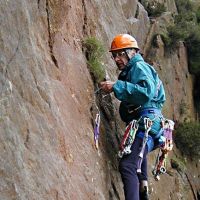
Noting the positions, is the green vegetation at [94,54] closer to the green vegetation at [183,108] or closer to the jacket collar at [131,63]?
the jacket collar at [131,63]

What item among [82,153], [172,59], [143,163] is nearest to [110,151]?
[143,163]

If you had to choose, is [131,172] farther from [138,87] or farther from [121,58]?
[121,58]

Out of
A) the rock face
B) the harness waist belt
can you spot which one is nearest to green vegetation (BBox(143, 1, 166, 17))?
the rock face

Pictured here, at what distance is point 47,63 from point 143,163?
252cm

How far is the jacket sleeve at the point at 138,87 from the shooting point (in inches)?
288

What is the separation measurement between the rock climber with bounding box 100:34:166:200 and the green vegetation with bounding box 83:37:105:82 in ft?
1.12

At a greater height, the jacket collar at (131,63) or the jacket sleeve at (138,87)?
the jacket collar at (131,63)

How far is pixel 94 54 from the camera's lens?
850 cm

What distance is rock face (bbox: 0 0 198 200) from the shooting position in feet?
17.4

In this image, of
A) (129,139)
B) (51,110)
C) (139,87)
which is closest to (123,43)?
(139,87)

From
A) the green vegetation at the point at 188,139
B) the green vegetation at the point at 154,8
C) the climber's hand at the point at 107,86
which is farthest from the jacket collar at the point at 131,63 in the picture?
the green vegetation at the point at 154,8

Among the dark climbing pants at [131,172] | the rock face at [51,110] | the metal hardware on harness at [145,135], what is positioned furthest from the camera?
the metal hardware on harness at [145,135]

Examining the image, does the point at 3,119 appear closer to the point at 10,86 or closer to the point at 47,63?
the point at 10,86

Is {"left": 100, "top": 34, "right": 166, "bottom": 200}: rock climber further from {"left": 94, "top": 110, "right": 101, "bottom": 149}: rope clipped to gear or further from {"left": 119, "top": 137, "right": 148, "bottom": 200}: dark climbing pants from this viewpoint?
{"left": 94, "top": 110, "right": 101, "bottom": 149}: rope clipped to gear
